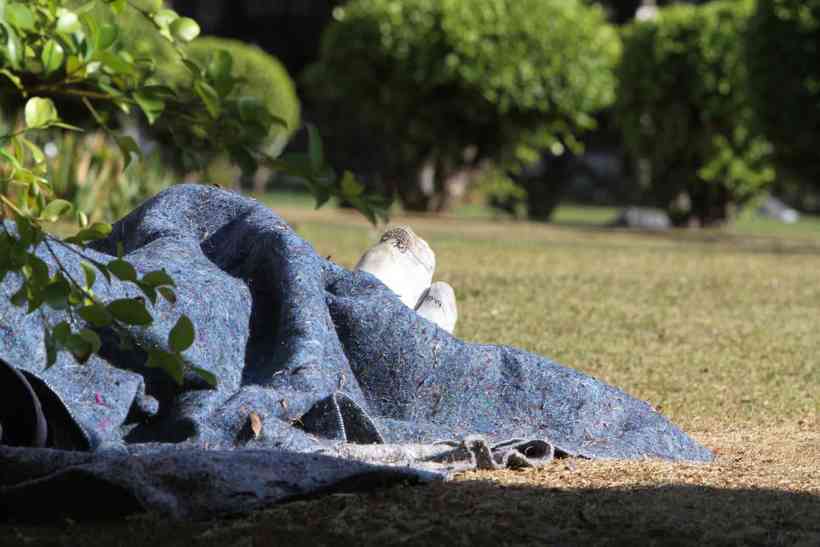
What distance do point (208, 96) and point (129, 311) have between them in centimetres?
38

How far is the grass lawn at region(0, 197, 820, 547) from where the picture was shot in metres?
2.63

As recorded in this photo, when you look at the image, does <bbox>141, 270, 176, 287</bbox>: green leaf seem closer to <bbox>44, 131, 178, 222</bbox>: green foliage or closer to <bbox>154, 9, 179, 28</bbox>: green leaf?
<bbox>154, 9, 179, 28</bbox>: green leaf

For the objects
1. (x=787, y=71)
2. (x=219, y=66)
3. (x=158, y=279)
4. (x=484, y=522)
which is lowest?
(x=484, y=522)

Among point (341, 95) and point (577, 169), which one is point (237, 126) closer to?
point (341, 95)

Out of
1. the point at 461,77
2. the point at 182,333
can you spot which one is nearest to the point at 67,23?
the point at 182,333

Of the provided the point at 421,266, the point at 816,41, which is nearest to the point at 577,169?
the point at 816,41

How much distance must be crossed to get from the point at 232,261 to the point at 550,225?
996cm

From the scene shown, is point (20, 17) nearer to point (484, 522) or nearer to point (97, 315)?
point (97, 315)

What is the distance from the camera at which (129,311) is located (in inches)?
89.8

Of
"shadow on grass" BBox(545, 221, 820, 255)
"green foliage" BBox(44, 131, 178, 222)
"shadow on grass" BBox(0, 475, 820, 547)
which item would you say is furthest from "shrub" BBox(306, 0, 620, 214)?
"shadow on grass" BBox(0, 475, 820, 547)

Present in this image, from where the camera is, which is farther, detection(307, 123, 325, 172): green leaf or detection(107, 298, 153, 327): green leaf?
detection(107, 298, 153, 327): green leaf

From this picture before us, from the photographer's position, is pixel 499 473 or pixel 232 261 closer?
pixel 499 473

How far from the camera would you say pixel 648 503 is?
2.85 m

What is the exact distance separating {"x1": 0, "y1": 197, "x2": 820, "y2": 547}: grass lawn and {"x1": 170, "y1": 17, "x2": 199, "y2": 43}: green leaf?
913mm
